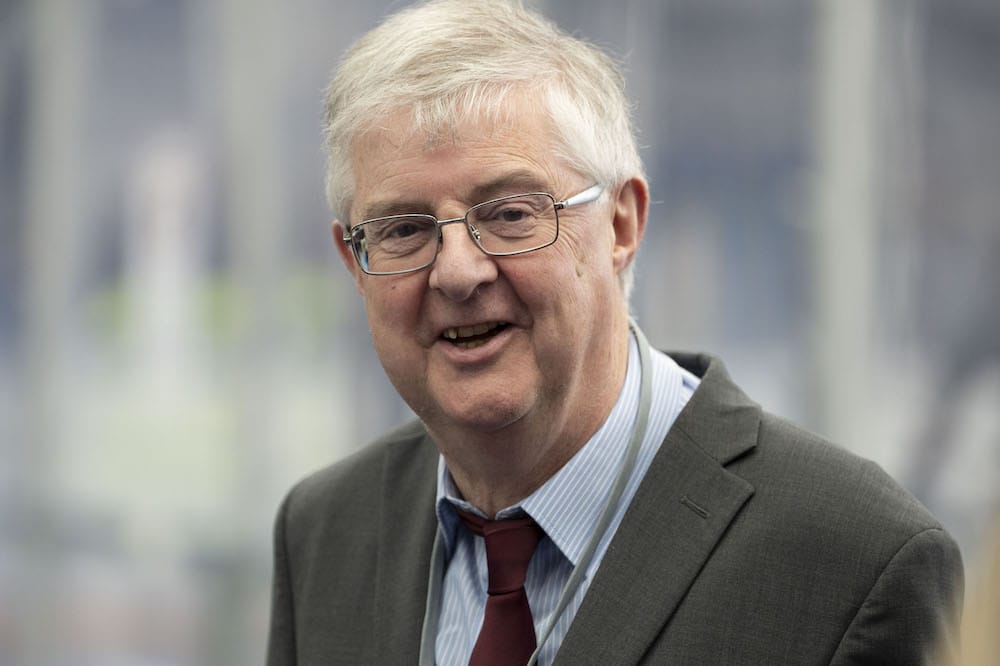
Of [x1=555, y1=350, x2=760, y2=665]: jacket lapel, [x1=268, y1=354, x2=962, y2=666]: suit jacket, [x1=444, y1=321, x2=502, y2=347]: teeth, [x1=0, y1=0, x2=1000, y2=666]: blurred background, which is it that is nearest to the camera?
[x1=268, y1=354, x2=962, y2=666]: suit jacket

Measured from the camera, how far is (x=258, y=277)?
20.4 ft

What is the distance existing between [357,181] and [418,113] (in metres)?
0.18

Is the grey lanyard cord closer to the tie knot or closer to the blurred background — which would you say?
the tie knot

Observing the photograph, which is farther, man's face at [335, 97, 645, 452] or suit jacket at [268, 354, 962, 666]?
man's face at [335, 97, 645, 452]

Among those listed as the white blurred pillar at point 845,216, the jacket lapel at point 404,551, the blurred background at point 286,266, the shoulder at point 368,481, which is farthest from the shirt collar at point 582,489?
the white blurred pillar at point 845,216

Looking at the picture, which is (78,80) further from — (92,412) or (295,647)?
(295,647)

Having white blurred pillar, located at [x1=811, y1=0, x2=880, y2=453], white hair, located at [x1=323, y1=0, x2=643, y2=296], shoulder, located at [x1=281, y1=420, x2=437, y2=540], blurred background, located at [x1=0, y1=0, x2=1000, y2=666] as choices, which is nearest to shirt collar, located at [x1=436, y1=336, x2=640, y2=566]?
shoulder, located at [x1=281, y1=420, x2=437, y2=540]

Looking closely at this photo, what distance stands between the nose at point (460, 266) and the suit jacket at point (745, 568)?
0.37m

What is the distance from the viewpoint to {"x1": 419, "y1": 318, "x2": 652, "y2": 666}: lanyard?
1.92 meters

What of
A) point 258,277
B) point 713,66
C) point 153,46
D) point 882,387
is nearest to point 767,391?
point 882,387

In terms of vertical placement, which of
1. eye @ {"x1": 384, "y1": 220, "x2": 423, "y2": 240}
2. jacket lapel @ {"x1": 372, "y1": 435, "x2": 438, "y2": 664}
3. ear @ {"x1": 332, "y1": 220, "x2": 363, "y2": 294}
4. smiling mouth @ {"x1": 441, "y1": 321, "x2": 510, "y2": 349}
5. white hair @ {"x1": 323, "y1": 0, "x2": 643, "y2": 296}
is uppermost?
white hair @ {"x1": 323, "y1": 0, "x2": 643, "y2": 296}

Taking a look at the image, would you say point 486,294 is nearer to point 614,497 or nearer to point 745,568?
point 614,497

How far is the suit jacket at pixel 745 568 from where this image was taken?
1732mm

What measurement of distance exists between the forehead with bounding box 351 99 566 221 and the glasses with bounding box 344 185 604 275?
21mm
